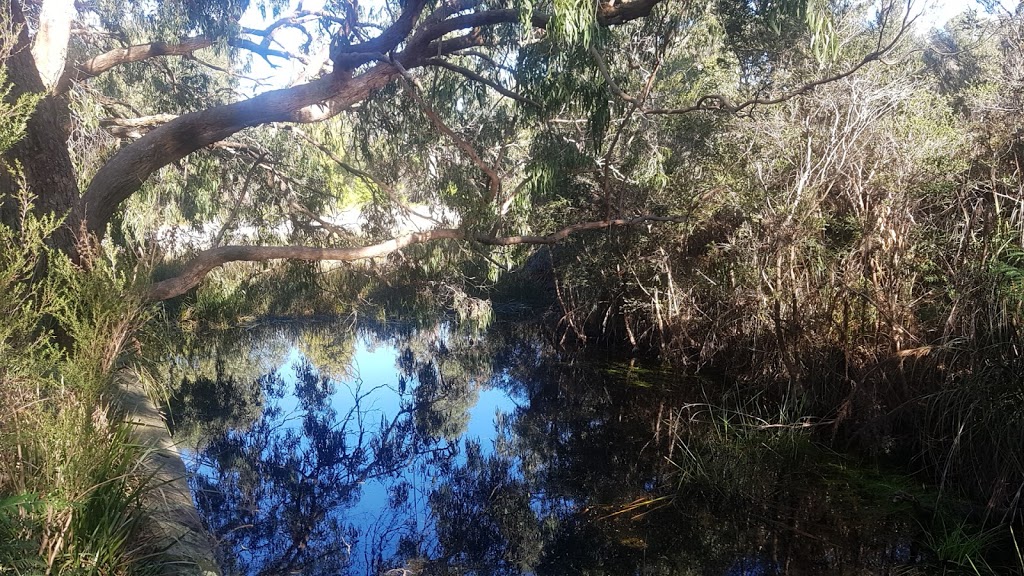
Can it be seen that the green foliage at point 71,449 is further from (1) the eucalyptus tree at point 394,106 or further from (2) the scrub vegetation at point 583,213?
(1) the eucalyptus tree at point 394,106

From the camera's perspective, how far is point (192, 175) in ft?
23.3

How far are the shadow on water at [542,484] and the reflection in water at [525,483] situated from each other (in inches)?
0.5

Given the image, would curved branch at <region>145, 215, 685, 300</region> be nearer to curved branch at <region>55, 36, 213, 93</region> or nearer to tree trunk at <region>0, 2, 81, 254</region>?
tree trunk at <region>0, 2, 81, 254</region>

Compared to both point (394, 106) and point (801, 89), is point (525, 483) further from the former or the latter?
point (394, 106)

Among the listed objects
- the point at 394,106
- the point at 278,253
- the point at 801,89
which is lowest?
the point at 801,89

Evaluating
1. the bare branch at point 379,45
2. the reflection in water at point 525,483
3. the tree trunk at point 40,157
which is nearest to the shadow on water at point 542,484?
Result: the reflection in water at point 525,483

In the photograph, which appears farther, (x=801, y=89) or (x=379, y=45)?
(x=379, y=45)

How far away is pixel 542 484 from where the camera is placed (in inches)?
184

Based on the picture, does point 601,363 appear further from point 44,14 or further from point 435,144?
point 44,14

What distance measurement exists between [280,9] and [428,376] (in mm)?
3819

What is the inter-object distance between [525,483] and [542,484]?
11 centimetres

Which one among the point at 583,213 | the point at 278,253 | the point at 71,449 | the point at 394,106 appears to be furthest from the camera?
the point at 583,213

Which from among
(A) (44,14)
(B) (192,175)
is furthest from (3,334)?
(B) (192,175)

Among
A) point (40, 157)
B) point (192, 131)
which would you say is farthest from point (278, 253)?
point (40, 157)
